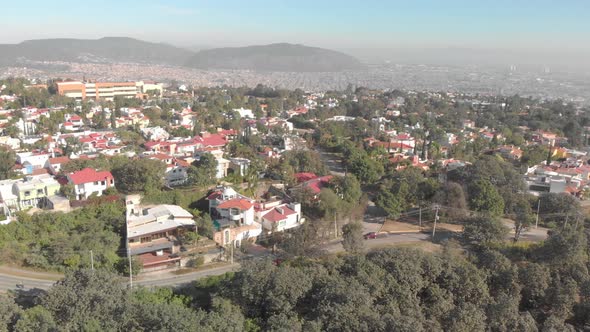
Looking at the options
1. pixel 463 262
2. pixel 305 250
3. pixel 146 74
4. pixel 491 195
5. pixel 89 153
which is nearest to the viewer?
pixel 463 262

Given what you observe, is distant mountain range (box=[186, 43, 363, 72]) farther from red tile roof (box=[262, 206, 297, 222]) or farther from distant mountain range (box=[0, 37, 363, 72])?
red tile roof (box=[262, 206, 297, 222])

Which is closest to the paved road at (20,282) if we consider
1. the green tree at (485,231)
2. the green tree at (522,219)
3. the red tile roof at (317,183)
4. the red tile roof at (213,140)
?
the red tile roof at (317,183)

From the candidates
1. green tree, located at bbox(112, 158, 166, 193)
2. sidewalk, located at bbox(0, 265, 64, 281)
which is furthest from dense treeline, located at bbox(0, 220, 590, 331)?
green tree, located at bbox(112, 158, 166, 193)

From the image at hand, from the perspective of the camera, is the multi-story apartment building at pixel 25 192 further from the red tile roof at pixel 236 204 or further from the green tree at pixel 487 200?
the green tree at pixel 487 200

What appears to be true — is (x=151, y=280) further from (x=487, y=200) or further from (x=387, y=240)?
(x=487, y=200)

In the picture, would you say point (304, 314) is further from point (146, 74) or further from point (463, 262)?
point (146, 74)

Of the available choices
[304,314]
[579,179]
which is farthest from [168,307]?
[579,179]

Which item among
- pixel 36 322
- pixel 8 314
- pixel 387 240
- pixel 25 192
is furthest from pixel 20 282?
pixel 387 240
